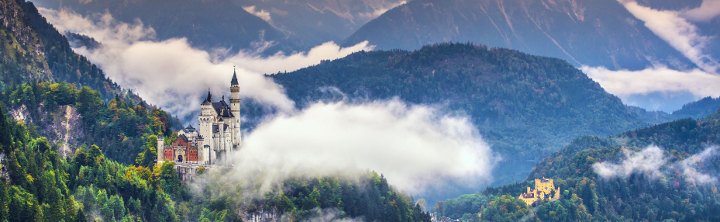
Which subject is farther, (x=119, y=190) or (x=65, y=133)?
(x=65, y=133)

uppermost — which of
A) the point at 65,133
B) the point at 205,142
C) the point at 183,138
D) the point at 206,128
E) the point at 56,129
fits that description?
the point at 56,129

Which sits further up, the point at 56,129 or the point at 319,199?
the point at 56,129

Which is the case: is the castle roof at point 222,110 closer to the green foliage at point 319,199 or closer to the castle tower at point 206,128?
the castle tower at point 206,128

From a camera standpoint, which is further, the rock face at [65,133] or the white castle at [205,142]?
the rock face at [65,133]

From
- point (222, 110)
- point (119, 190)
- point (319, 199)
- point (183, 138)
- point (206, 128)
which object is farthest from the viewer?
point (319, 199)

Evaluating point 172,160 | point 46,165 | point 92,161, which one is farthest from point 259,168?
point 46,165

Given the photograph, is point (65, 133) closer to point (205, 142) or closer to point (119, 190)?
point (205, 142)

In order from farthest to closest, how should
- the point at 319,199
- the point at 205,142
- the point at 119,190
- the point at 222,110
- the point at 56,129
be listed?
the point at 56,129 → the point at 319,199 → the point at 222,110 → the point at 205,142 → the point at 119,190

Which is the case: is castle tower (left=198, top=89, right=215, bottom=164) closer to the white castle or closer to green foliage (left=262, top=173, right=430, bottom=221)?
the white castle

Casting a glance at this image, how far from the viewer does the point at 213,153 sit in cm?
17975

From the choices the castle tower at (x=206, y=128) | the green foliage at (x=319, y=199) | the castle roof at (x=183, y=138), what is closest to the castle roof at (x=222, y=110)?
the castle tower at (x=206, y=128)

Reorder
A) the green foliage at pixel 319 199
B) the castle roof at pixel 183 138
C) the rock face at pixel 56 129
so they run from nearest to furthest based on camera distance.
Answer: the castle roof at pixel 183 138
the green foliage at pixel 319 199
the rock face at pixel 56 129

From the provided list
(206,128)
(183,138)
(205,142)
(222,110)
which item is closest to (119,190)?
(183,138)

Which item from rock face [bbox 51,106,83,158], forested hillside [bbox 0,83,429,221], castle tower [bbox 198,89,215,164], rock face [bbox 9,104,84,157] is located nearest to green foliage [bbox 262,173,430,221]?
forested hillside [bbox 0,83,429,221]
